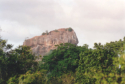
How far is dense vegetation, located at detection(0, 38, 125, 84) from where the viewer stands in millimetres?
17138

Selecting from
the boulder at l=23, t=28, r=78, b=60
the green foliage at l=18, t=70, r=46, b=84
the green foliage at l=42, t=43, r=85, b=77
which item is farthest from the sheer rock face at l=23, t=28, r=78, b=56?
the green foliage at l=18, t=70, r=46, b=84

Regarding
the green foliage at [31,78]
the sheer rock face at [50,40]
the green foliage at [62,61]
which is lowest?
the green foliage at [31,78]

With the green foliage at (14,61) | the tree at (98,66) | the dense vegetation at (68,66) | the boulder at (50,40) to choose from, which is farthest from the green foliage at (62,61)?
the boulder at (50,40)

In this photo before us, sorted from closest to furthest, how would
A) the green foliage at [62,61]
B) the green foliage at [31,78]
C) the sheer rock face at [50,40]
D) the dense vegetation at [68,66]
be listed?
the dense vegetation at [68,66] < the green foliage at [31,78] < the green foliage at [62,61] < the sheer rock face at [50,40]

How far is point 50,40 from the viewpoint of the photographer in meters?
63.4

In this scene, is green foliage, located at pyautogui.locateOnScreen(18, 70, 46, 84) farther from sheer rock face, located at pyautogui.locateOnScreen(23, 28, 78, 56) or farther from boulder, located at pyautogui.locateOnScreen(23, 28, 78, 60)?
boulder, located at pyautogui.locateOnScreen(23, 28, 78, 60)

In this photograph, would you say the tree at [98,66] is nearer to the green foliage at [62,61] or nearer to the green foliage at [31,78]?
the green foliage at [31,78]

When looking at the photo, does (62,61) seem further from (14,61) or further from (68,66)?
(14,61)

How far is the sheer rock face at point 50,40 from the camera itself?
6288 centimetres

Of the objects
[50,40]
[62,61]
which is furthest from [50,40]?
[62,61]

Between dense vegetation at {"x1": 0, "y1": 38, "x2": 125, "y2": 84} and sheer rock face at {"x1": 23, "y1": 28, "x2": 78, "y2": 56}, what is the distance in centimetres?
3442

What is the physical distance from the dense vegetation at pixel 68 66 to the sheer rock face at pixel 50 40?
34.4 meters

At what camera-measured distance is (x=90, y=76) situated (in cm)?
1867

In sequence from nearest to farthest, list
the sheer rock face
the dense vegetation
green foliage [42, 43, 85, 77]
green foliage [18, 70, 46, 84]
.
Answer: the dense vegetation < green foliage [18, 70, 46, 84] < green foliage [42, 43, 85, 77] < the sheer rock face
